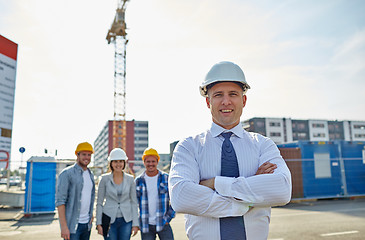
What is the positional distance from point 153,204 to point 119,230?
2.00ft

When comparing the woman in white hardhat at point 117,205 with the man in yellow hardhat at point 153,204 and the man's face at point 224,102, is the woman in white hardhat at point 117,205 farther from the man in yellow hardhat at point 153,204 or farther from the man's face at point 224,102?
the man's face at point 224,102

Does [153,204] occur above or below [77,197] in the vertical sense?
below

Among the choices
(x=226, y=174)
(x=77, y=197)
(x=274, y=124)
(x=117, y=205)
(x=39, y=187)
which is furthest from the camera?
(x=274, y=124)

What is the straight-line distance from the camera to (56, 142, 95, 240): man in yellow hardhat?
3770mm

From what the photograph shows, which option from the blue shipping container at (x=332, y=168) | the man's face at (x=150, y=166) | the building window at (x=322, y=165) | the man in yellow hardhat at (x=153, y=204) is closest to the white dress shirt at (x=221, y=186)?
the man in yellow hardhat at (x=153, y=204)

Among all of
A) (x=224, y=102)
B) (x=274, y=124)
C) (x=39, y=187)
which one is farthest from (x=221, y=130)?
(x=274, y=124)

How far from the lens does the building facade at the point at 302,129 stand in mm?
70938

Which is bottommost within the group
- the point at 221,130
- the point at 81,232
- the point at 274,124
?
the point at 81,232

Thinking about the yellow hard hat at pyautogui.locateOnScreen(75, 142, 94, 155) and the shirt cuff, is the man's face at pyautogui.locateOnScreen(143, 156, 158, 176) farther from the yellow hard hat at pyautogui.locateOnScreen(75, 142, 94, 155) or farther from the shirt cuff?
the shirt cuff

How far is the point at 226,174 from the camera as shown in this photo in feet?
5.64

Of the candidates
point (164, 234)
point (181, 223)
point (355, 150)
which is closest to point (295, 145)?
point (355, 150)

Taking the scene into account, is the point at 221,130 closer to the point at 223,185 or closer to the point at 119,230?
the point at 223,185

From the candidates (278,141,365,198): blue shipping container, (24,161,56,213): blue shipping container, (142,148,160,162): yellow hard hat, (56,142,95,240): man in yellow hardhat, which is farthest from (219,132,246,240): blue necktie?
(278,141,365,198): blue shipping container

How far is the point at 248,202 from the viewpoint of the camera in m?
1.59
